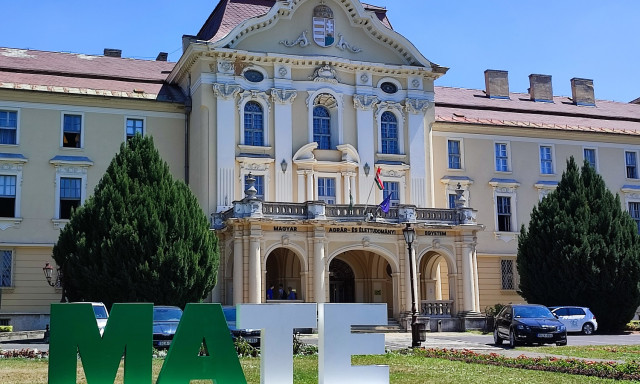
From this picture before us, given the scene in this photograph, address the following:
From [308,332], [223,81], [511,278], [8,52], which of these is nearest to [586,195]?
[511,278]

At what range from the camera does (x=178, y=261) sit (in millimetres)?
33906

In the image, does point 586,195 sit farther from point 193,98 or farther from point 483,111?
point 193,98

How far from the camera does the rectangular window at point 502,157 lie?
1954 inches

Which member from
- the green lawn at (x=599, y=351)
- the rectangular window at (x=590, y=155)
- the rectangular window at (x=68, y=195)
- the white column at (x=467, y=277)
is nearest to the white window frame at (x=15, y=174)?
the rectangular window at (x=68, y=195)

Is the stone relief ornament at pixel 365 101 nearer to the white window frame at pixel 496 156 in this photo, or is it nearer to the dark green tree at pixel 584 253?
the white window frame at pixel 496 156

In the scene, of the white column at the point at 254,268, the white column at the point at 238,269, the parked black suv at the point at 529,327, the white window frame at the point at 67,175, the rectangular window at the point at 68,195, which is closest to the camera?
the parked black suv at the point at 529,327

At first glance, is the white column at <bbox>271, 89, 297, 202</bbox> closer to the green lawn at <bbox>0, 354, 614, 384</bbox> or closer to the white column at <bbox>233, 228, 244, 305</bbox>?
the white column at <bbox>233, 228, 244, 305</bbox>

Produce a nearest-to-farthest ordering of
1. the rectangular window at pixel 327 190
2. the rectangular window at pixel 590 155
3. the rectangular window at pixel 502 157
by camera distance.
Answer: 1. the rectangular window at pixel 327 190
2. the rectangular window at pixel 502 157
3. the rectangular window at pixel 590 155

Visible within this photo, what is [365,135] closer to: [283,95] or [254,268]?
[283,95]

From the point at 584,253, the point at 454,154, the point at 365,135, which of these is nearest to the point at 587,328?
the point at 584,253

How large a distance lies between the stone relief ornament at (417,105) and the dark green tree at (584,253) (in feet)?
26.2

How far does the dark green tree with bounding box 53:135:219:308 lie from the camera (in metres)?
33.4

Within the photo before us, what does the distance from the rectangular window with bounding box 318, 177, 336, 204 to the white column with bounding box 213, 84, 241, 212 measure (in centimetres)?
448

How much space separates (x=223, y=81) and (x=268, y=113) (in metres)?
2.73
